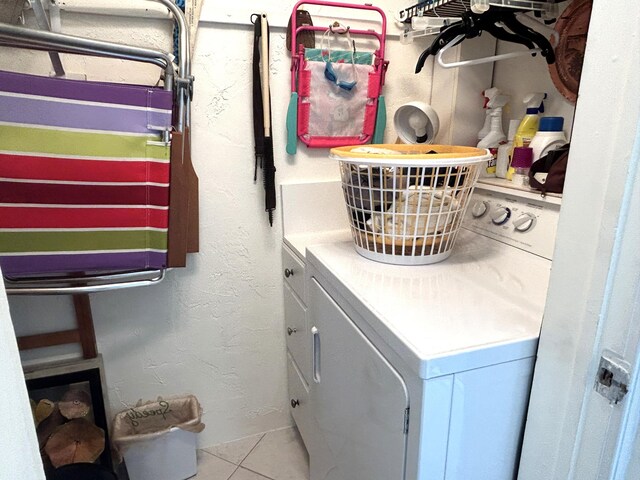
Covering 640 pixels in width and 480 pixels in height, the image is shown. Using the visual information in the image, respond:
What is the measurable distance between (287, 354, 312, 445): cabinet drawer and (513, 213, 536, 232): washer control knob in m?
0.91

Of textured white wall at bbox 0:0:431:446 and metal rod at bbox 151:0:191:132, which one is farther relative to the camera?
textured white wall at bbox 0:0:431:446

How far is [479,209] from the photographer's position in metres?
1.38

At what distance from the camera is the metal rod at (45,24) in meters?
1.14

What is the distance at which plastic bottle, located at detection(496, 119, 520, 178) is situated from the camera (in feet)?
4.61

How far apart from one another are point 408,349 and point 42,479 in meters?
0.57

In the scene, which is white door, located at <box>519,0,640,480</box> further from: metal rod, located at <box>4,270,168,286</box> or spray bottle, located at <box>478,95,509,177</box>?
metal rod, located at <box>4,270,168,286</box>

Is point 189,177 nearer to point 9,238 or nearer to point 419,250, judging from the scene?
point 9,238

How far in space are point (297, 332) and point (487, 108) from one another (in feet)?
3.53

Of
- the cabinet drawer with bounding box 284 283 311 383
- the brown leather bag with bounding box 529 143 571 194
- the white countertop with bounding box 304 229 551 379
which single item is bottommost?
the cabinet drawer with bounding box 284 283 311 383

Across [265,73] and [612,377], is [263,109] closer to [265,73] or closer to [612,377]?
[265,73]

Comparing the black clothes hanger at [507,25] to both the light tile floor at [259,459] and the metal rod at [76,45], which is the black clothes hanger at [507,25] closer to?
the metal rod at [76,45]

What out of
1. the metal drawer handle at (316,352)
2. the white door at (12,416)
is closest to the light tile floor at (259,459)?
the metal drawer handle at (316,352)

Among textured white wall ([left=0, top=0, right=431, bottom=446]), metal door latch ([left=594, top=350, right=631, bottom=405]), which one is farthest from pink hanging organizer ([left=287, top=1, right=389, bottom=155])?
metal door latch ([left=594, top=350, right=631, bottom=405])

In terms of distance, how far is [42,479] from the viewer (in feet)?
1.86
